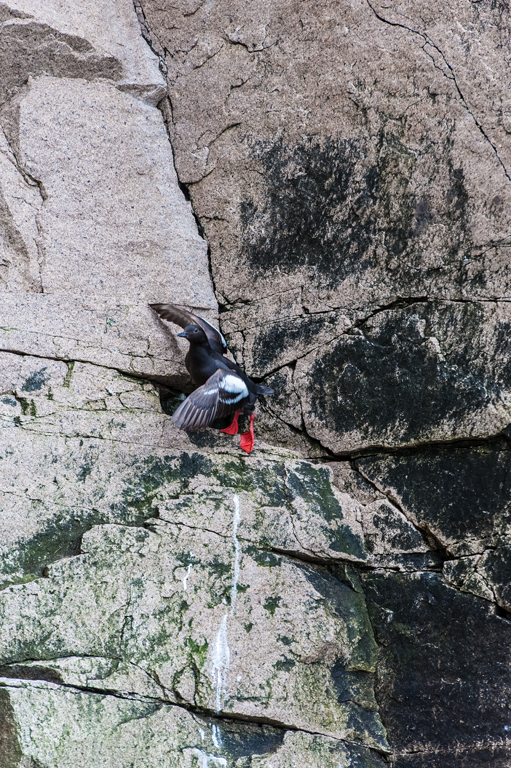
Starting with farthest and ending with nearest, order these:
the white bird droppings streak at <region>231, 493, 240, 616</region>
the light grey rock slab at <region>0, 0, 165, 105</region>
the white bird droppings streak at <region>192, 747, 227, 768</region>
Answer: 1. the light grey rock slab at <region>0, 0, 165, 105</region>
2. the white bird droppings streak at <region>231, 493, 240, 616</region>
3. the white bird droppings streak at <region>192, 747, 227, 768</region>

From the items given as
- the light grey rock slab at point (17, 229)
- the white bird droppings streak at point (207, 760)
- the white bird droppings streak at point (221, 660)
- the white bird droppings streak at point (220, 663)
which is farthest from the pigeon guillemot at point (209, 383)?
the white bird droppings streak at point (207, 760)

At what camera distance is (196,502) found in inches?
127

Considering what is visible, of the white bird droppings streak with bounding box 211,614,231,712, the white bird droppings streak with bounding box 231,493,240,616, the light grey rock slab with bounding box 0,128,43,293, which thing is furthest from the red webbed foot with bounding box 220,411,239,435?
the light grey rock slab with bounding box 0,128,43,293

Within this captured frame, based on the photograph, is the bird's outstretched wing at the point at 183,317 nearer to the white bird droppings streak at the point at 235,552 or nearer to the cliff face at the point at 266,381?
the cliff face at the point at 266,381

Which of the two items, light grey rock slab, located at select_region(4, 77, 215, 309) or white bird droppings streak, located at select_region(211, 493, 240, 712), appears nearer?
white bird droppings streak, located at select_region(211, 493, 240, 712)

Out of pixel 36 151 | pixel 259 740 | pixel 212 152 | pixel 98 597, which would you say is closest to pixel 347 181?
pixel 212 152

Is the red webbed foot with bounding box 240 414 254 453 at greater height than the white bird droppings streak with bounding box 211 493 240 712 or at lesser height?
greater

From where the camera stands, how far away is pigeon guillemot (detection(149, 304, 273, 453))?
3.23 m

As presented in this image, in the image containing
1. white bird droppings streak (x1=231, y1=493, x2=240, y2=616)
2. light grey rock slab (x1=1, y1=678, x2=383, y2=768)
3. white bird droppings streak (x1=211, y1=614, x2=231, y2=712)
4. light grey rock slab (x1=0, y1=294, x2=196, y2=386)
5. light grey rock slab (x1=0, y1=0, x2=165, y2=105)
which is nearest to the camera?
light grey rock slab (x1=1, y1=678, x2=383, y2=768)

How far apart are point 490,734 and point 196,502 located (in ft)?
5.52

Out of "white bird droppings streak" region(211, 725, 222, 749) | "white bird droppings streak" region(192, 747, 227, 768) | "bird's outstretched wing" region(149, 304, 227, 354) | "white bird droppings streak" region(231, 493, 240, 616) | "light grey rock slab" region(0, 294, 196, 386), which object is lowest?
"white bird droppings streak" region(192, 747, 227, 768)

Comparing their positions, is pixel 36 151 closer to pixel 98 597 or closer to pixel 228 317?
pixel 228 317

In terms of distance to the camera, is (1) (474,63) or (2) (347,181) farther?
(2) (347,181)

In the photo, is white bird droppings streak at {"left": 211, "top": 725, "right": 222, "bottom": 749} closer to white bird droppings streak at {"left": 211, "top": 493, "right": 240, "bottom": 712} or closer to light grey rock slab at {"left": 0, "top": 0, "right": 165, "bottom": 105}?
white bird droppings streak at {"left": 211, "top": 493, "right": 240, "bottom": 712}
